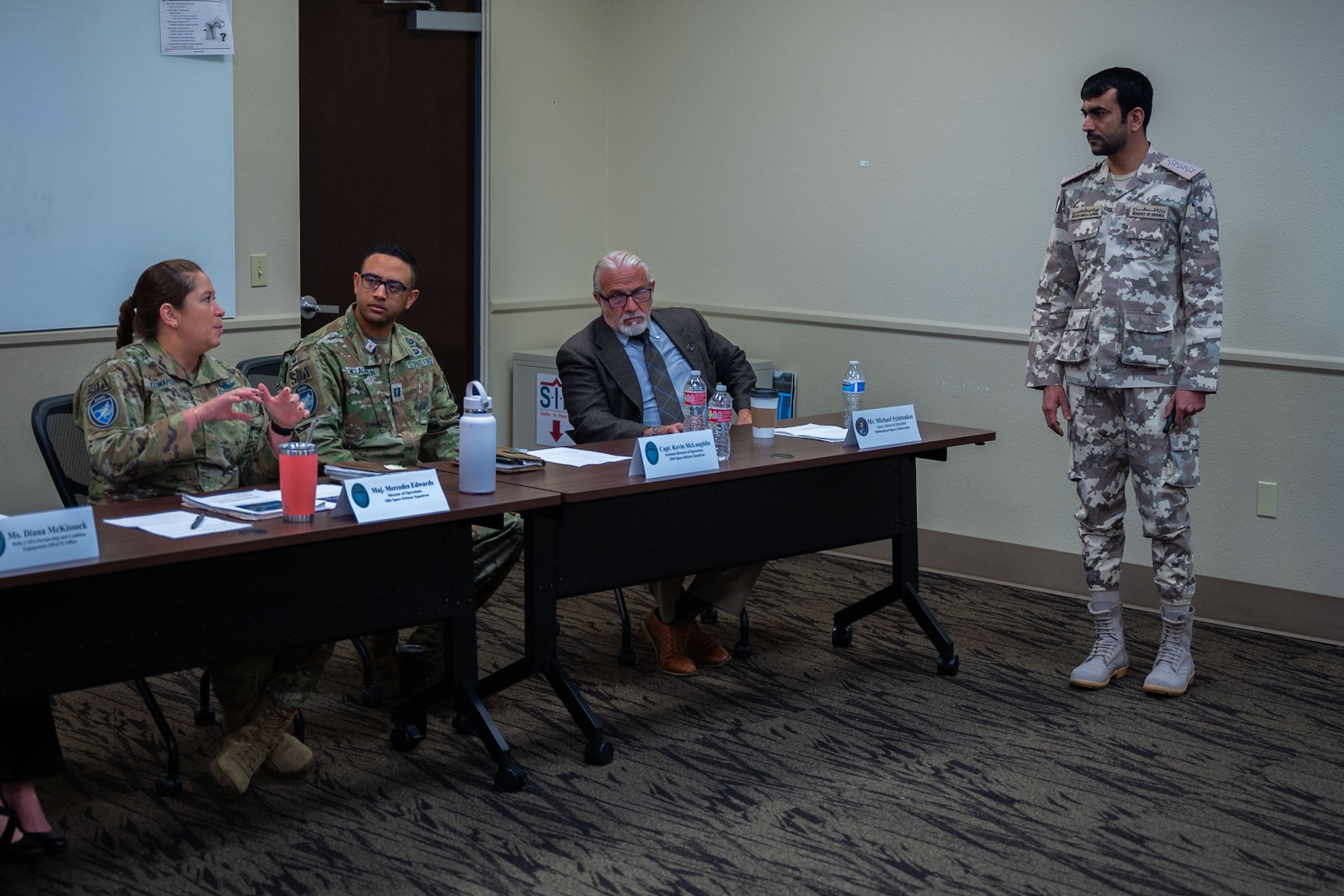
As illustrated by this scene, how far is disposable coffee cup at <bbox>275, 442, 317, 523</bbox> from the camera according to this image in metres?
2.72

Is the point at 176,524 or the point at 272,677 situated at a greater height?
the point at 176,524

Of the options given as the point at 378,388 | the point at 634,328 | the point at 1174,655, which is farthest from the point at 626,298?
the point at 1174,655

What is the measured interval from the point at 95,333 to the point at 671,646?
6.84 feet

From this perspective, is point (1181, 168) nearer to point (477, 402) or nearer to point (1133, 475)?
point (1133, 475)

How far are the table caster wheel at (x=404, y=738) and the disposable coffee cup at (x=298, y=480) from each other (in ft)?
2.61

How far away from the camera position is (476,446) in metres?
3.01

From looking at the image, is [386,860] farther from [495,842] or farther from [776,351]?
[776,351]

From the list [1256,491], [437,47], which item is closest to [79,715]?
[437,47]

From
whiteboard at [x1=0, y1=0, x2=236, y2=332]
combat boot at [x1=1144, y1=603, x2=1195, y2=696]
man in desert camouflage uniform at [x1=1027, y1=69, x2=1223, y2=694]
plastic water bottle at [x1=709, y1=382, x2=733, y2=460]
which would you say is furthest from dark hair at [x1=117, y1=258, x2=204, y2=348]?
combat boot at [x1=1144, y1=603, x2=1195, y2=696]

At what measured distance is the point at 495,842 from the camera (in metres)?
2.85

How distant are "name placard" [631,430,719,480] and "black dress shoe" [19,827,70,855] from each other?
1468 mm

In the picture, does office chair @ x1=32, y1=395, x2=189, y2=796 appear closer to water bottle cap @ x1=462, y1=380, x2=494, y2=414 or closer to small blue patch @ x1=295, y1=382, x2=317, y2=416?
small blue patch @ x1=295, y1=382, x2=317, y2=416

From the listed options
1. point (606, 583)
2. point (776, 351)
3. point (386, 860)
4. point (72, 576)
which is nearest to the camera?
point (72, 576)

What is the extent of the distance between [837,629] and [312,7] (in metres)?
2.82
